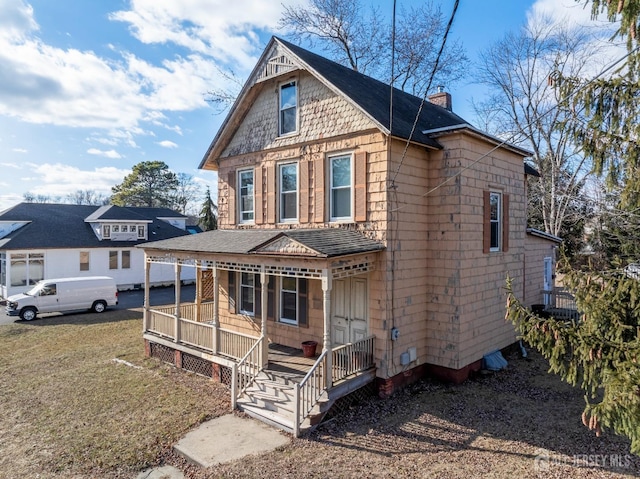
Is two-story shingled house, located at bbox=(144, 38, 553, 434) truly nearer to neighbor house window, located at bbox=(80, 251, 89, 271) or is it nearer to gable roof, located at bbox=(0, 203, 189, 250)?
gable roof, located at bbox=(0, 203, 189, 250)

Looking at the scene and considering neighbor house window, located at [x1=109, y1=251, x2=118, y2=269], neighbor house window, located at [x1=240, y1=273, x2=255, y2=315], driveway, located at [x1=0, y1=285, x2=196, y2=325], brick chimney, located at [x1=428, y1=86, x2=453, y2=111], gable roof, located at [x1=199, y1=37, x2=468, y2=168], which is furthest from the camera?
neighbor house window, located at [x1=109, y1=251, x2=118, y2=269]

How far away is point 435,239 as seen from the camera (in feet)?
34.8

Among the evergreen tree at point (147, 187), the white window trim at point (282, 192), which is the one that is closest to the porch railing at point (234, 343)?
the white window trim at point (282, 192)

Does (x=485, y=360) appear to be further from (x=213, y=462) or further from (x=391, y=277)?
(x=213, y=462)

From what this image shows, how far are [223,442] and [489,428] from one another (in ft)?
17.4

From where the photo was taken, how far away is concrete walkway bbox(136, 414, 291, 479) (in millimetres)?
7090

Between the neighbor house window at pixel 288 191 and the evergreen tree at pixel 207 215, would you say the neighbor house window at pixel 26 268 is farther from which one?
the neighbor house window at pixel 288 191

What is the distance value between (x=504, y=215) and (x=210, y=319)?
10.6m

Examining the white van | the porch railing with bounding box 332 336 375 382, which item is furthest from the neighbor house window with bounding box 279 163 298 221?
the white van

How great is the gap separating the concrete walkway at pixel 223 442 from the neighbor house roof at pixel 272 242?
3743 mm

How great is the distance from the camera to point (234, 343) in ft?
34.9

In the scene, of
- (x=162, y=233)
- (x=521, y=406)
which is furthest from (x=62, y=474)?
(x=162, y=233)

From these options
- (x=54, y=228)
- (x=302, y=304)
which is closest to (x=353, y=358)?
(x=302, y=304)

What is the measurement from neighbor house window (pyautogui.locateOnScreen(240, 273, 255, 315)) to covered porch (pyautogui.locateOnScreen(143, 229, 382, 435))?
4cm
